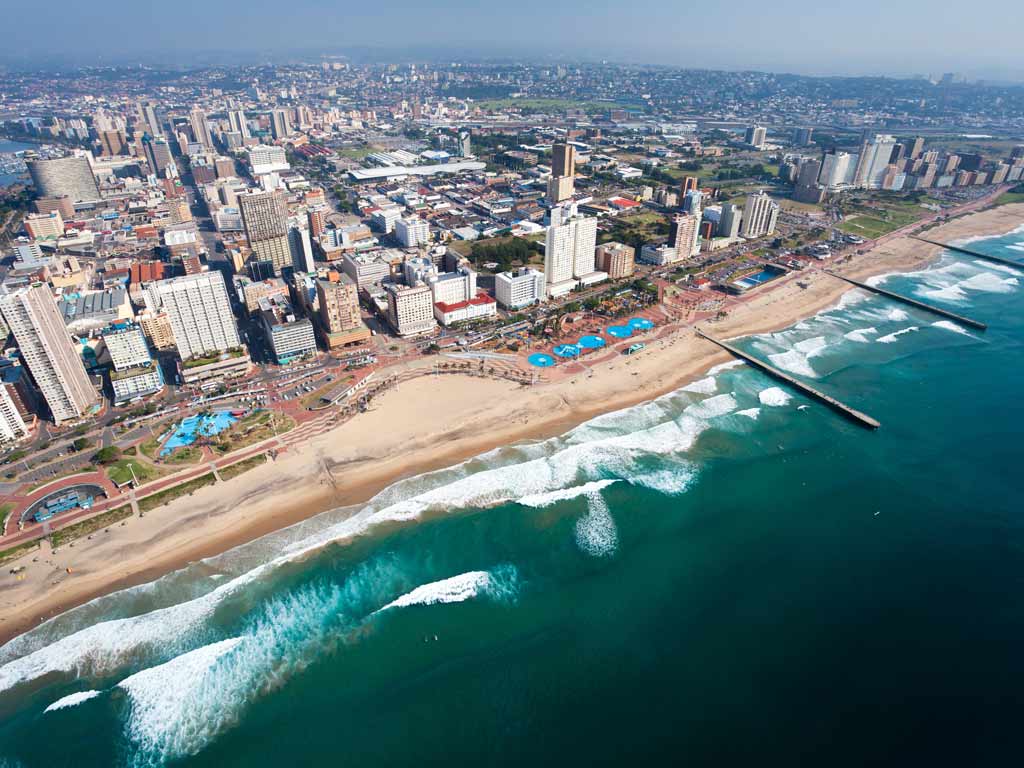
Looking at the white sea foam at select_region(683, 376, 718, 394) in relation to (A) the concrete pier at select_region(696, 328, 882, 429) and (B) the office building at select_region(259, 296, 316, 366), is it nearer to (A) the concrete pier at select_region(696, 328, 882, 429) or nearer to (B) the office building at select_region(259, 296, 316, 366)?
(A) the concrete pier at select_region(696, 328, 882, 429)

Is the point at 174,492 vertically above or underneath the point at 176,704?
above

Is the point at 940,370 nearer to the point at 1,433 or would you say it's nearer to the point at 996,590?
the point at 996,590

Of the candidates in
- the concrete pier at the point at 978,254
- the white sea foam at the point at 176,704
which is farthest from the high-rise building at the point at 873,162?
the white sea foam at the point at 176,704

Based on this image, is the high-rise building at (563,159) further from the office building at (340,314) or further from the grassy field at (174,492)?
the grassy field at (174,492)

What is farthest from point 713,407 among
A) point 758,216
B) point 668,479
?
point 758,216

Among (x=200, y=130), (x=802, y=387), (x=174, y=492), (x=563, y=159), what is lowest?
(x=174, y=492)

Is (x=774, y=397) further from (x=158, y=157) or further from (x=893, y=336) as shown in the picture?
(x=158, y=157)

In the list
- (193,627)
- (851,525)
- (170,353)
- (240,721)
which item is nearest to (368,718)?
(240,721)
